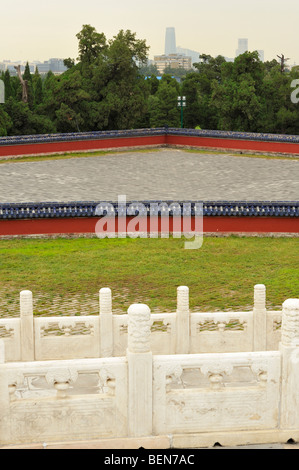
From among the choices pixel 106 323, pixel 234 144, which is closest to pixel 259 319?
pixel 106 323

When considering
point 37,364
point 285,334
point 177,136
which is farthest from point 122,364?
point 177,136

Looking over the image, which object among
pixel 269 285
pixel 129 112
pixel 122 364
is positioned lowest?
pixel 269 285

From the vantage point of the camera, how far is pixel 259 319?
7840mm

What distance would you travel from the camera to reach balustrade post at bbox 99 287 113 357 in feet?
24.6

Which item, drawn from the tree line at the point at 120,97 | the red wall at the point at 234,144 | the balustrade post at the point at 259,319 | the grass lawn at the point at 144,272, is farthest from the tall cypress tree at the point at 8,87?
the balustrade post at the point at 259,319

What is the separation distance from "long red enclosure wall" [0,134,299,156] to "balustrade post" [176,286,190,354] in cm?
2074

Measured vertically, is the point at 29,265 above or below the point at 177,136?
below

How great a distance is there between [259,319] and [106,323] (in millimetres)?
1872

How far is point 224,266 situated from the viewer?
1288 cm

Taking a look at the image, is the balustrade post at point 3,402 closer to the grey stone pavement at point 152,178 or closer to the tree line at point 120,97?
the grey stone pavement at point 152,178

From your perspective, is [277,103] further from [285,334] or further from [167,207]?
[285,334]

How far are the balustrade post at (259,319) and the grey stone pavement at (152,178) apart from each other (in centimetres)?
1032

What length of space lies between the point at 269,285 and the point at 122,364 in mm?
6672

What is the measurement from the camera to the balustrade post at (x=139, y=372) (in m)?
5.11
